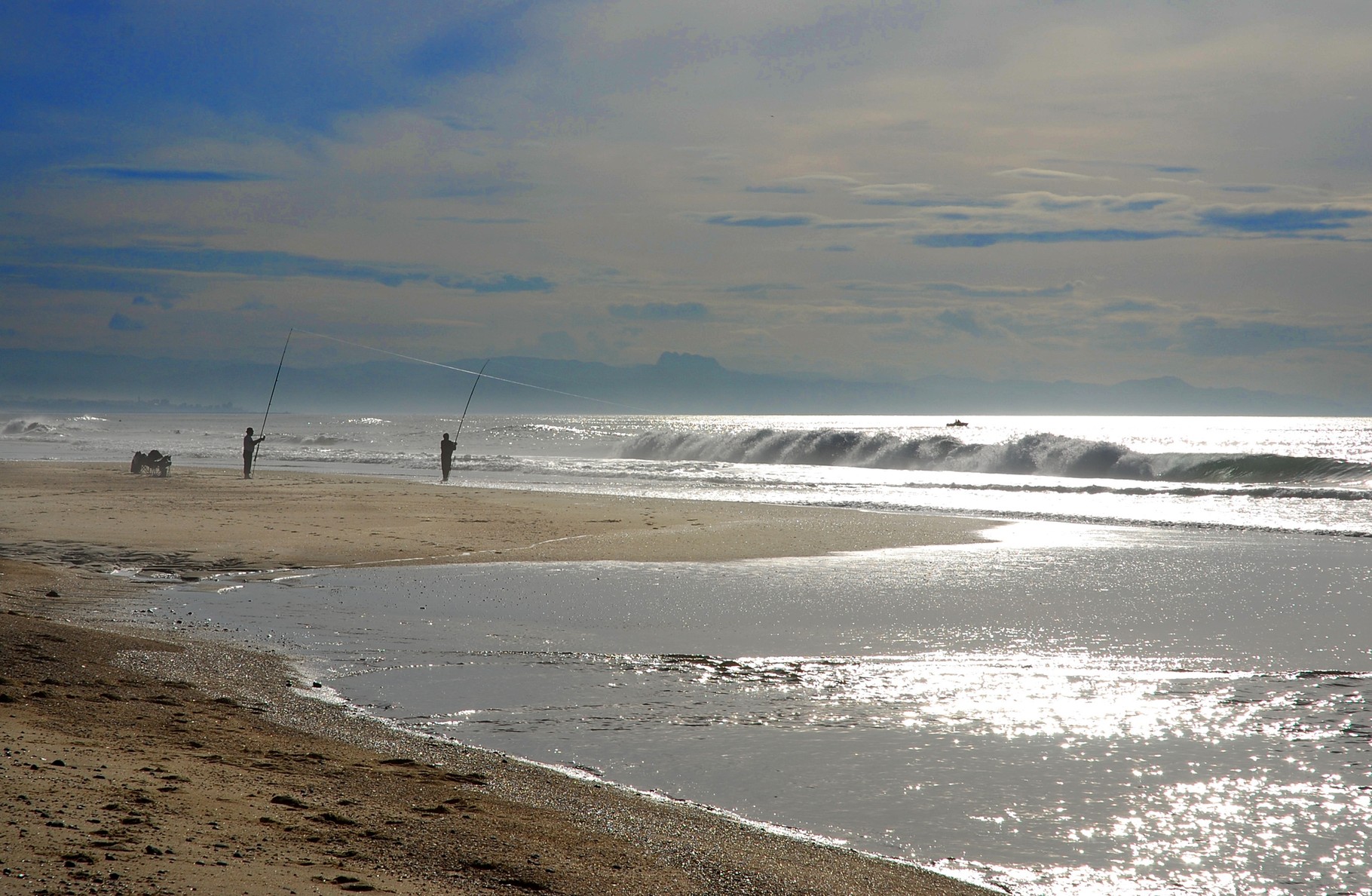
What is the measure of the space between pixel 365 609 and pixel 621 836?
564 centimetres

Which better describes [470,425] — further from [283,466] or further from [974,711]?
[974,711]

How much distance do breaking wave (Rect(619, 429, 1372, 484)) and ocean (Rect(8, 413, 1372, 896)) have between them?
2064cm

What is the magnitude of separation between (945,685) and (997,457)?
115 feet

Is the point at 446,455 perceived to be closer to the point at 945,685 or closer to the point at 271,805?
the point at 945,685

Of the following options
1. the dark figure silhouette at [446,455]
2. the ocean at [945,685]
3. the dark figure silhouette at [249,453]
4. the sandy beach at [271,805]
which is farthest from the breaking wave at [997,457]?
the sandy beach at [271,805]

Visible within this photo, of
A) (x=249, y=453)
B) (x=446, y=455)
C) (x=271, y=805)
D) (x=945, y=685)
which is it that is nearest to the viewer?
(x=271, y=805)

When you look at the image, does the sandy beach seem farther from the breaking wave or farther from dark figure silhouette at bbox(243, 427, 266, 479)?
the breaking wave

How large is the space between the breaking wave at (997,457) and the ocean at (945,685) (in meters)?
20.6

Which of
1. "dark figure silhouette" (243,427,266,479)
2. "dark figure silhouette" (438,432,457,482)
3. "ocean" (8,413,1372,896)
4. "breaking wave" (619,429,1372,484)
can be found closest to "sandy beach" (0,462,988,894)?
"ocean" (8,413,1372,896)

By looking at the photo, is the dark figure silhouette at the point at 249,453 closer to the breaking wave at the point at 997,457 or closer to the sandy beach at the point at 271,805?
the sandy beach at the point at 271,805

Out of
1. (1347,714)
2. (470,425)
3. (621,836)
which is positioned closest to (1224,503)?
(1347,714)

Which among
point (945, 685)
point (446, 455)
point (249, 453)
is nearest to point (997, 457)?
point (446, 455)

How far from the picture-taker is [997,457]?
39.9m

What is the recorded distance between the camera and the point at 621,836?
158 inches
